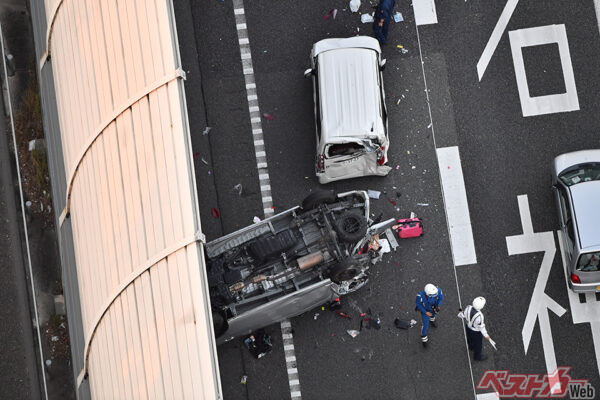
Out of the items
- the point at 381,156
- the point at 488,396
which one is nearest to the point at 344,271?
the point at 381,156

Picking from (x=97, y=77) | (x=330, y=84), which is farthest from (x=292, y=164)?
(x=97, y=77)

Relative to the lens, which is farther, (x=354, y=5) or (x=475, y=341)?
(x=354, y=5)

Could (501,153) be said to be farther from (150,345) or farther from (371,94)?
(150,345)

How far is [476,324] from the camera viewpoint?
1445 cm

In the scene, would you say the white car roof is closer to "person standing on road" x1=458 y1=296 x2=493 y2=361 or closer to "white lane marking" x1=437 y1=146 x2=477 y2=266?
"white lane marking" x1=437 y1=146 x2=477 y2=266

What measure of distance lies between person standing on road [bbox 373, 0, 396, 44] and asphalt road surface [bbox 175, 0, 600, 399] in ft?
1.31

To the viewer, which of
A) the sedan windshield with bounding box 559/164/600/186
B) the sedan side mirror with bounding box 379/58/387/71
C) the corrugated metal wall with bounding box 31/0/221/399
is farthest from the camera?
the sedan side mirror with bounding box 379/58/387/71

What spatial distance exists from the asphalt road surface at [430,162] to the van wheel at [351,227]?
2127 mm

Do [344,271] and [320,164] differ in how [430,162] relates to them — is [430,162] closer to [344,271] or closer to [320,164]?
[320,164]

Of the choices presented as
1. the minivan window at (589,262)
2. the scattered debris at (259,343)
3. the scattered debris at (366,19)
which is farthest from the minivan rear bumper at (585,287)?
the scattered debris at (366,19)

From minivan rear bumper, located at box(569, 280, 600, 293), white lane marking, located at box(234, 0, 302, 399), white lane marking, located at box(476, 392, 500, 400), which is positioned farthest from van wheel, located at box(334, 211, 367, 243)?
minivan rear bumper, located at box(569, 280, 600, 293)

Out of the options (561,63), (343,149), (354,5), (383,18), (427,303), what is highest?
(354,5)

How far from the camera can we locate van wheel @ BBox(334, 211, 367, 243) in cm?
1374

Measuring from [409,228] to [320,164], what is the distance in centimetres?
249
